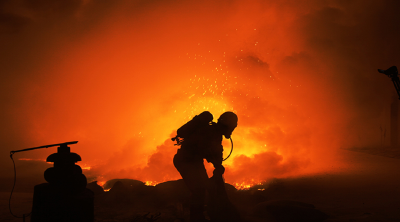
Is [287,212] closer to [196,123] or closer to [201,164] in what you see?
[201,164]

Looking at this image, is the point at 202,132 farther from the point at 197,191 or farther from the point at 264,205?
the point at 264,205

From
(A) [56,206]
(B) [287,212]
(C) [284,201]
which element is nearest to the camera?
(A) [56,206]

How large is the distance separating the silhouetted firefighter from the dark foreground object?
2.24 meters

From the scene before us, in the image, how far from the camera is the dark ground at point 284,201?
666cm

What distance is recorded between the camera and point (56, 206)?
5082mm

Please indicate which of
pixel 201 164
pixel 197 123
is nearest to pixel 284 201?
pixel 201 164

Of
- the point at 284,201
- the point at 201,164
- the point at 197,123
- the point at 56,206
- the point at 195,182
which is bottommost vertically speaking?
the point at 284,201

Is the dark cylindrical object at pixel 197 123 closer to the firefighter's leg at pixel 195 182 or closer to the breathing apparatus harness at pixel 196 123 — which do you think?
the breathing apparatus harness at pixel 196 123

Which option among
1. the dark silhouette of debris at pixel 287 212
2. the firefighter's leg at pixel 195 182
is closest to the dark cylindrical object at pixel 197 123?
the firefighter's leg at pixel 195 182

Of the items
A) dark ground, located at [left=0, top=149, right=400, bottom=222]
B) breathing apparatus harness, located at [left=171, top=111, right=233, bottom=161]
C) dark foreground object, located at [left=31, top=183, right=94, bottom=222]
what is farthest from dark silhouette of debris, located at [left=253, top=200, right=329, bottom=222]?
dark foreground object, located at [left=31, top=183, right=94, bottom=222]

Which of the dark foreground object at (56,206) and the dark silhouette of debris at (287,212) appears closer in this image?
the dark foreground object at (56,206)

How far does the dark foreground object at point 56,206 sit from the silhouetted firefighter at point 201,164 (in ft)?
7.35

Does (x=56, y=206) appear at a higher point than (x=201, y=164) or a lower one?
lower

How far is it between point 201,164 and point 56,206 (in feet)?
10.2
